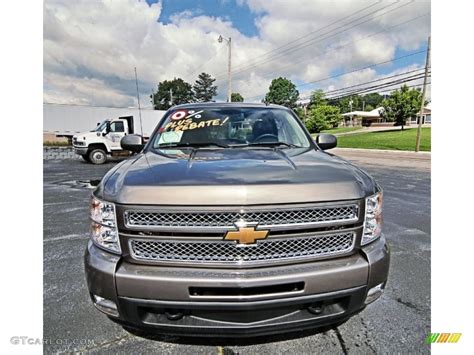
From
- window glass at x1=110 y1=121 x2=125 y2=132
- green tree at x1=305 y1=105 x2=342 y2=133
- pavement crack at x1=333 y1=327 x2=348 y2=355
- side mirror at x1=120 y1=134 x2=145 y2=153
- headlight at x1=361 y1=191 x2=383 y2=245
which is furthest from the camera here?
green tree at x1=305 y1=105 x2=342 y2=133

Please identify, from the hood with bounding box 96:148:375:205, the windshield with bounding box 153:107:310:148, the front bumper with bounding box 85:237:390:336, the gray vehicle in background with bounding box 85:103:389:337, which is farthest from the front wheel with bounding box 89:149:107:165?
the front bumper with bounding box 85:237:390:336

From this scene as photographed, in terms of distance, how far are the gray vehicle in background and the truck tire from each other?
13.6 m

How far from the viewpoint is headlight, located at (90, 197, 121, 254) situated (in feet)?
5.78

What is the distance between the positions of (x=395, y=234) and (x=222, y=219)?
360cm

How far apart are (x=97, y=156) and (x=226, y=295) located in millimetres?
14315

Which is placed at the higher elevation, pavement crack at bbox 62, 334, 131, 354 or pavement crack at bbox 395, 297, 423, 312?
pavement crack at bbox 395, 297, 423, 312

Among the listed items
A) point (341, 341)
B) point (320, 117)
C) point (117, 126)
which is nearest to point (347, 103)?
point (320, 117)

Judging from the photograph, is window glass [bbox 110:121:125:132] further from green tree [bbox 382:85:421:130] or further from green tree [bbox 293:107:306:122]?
green tree [bbox 293:107:306:122]

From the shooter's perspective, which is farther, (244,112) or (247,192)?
(244,112)

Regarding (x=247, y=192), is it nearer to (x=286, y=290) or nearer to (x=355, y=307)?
(x=286, y=290)

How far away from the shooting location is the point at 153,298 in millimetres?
1631

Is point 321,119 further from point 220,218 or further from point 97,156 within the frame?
point 220,218

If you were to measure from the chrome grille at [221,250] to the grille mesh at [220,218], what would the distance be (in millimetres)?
97

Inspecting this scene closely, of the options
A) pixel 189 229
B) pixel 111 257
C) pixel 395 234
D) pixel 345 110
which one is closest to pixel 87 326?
pixel 111 257
